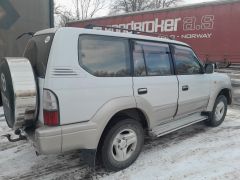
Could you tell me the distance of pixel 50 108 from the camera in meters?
2.71

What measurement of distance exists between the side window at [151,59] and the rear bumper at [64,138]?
1063 millimetres

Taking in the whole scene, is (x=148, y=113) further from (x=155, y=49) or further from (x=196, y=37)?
(x=196, y=37)

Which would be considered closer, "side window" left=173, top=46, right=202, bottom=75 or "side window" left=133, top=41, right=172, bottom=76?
"side window" left=133, top=41, right=172, bottom=76

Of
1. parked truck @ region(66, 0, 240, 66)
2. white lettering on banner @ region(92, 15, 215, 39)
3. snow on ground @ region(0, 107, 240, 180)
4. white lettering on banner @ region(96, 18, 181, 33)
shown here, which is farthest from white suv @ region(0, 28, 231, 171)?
white lettering on banner @ region(96, 18, 181, 33)

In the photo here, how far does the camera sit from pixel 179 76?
4.20 m

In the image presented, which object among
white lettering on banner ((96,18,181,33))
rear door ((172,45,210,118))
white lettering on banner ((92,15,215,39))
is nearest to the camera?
rear door ((172,45,210,118))

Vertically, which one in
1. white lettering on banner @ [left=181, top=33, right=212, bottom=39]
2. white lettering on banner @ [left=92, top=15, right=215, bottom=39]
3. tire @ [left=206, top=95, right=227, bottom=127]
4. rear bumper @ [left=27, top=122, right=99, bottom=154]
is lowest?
tire @ [left=206, top=95, right=227, bottom=127]

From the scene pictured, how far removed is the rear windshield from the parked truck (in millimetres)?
7782

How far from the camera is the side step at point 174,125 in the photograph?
393 centimetres

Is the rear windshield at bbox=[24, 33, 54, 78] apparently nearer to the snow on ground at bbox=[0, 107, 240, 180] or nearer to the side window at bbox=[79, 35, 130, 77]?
the side window at bbox=[79, 35, 130, 77]

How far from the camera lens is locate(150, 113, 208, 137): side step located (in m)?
3.93

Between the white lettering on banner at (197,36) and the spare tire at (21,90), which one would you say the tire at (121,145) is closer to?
the spare tire at (21,90)

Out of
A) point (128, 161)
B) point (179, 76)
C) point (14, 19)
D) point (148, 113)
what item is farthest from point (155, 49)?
point (14, 19)

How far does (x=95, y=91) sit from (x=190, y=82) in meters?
2.08
